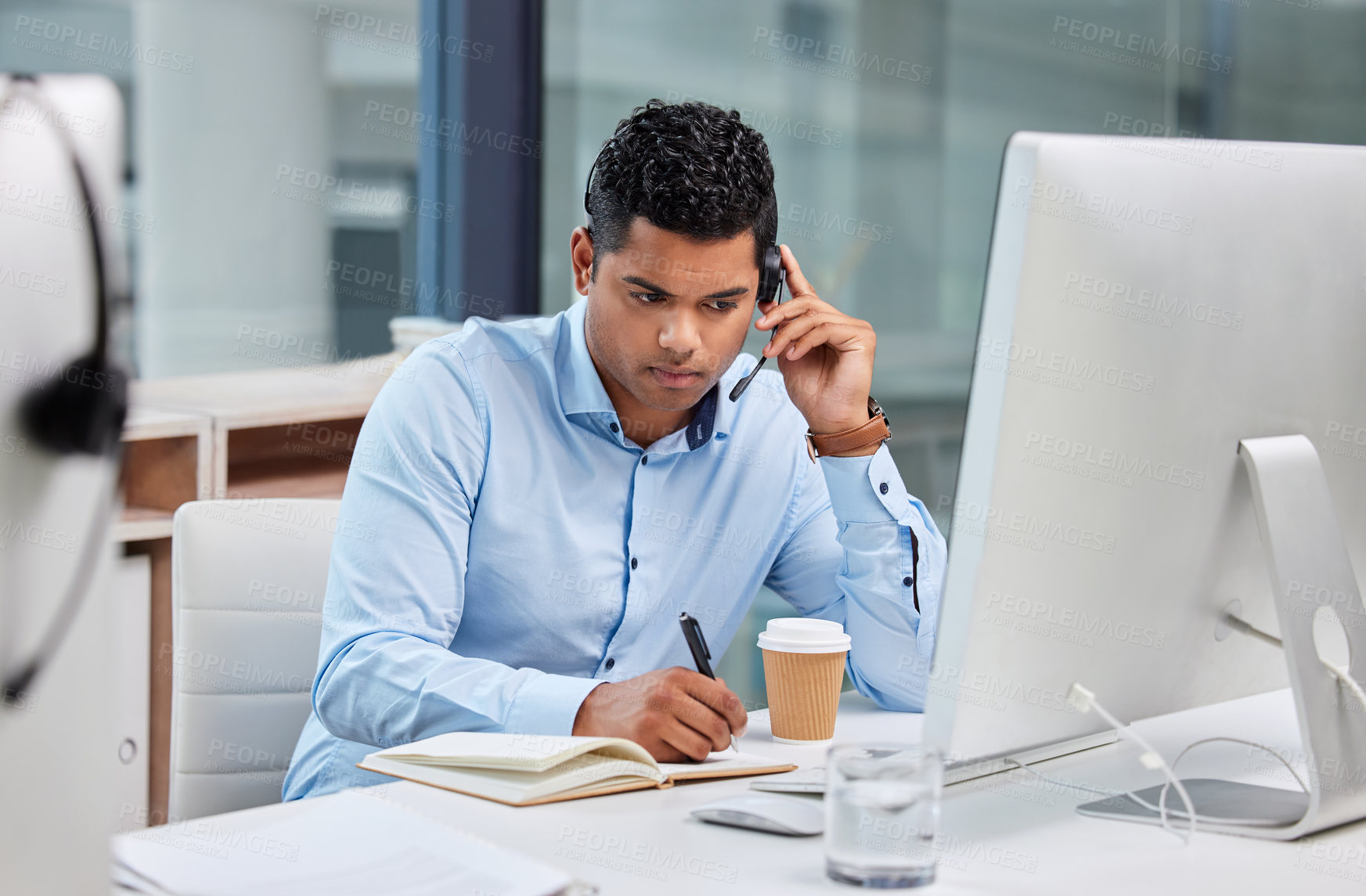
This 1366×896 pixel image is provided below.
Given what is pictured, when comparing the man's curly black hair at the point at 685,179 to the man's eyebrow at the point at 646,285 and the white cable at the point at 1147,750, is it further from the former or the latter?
the white cable at the point at 1147,750

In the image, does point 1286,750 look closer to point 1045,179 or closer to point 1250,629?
point 1250,629

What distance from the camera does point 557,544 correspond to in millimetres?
1544

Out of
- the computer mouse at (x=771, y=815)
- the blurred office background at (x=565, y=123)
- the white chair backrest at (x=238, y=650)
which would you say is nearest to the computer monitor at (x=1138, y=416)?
the computer mouse at (x=771, y=815)

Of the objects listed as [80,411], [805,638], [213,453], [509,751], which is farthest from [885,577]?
[213,453]

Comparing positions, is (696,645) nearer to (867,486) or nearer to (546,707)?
(546,707)

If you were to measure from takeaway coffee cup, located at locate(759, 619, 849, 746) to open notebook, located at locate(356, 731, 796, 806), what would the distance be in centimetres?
17

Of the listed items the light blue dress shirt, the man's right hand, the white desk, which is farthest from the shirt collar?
the white desk

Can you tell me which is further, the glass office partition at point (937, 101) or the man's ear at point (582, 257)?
the glass office partition at point (937, 101)

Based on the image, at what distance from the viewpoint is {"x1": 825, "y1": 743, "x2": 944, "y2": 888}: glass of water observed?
2.94 feet

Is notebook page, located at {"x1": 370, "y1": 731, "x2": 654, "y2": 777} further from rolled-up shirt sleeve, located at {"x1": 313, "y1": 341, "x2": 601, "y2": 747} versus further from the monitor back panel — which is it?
the monitor back panel

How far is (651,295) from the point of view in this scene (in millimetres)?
1492

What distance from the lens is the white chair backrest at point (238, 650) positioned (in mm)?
1568

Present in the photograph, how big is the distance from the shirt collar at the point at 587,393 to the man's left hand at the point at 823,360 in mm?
119

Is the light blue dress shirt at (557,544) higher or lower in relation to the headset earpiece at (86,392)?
lower
